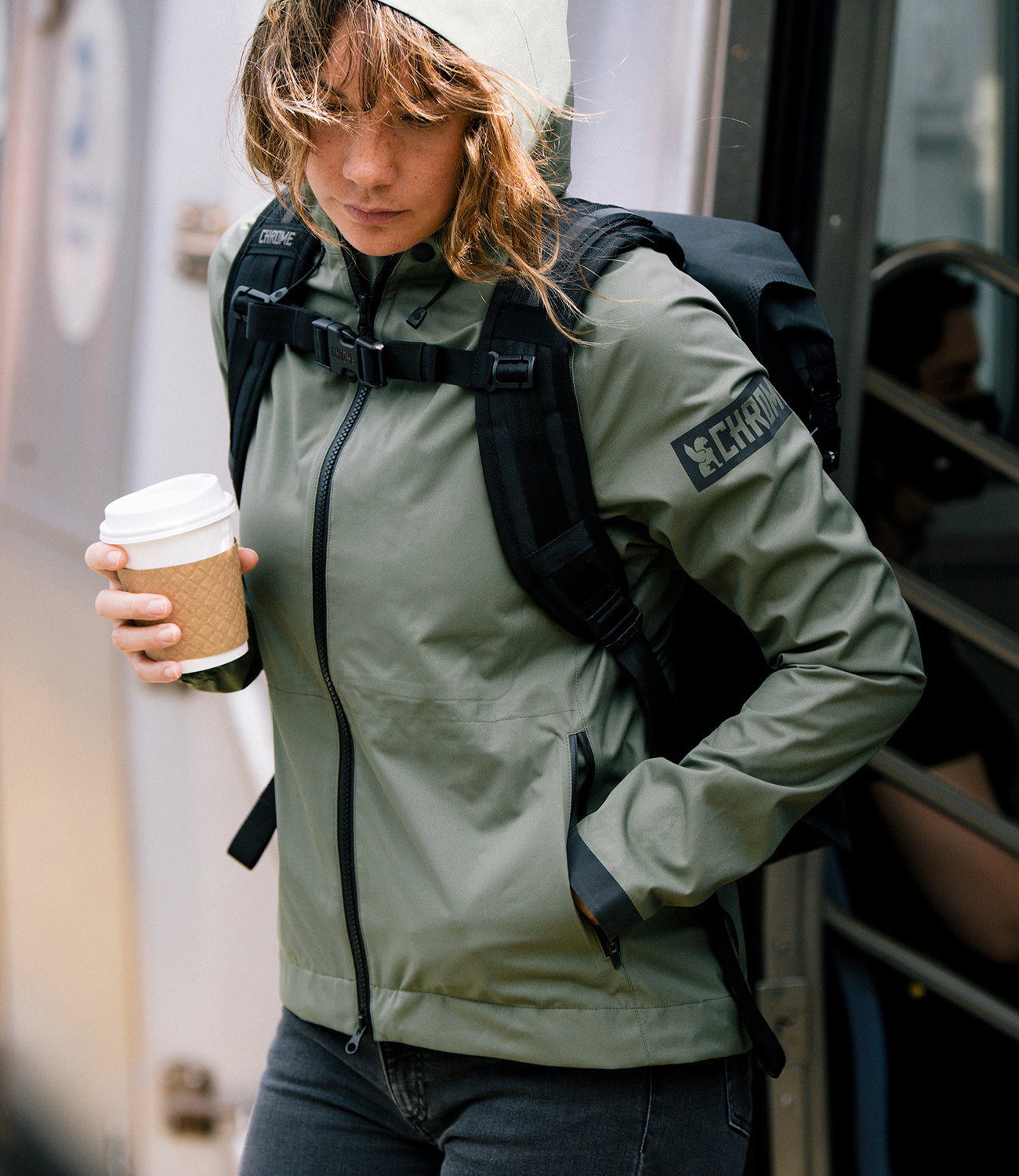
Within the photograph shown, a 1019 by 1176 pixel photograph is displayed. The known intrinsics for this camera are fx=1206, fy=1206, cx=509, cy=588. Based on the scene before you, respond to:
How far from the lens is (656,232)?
116cm

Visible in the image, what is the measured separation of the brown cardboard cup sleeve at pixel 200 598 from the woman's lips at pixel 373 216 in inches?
13.1

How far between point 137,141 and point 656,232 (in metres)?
1.18

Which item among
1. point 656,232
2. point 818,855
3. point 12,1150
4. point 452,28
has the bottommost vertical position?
point 12,1150

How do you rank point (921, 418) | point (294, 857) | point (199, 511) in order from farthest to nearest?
point (921, 418) < point (294, 857) < point (199, 511)

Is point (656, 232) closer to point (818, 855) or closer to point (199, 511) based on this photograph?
point (199, 511)

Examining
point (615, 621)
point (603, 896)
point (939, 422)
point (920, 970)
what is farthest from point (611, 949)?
point (939, 422)

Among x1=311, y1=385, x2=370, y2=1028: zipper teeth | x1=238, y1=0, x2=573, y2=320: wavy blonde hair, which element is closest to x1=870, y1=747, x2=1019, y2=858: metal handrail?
x1=311, y1=385, x2=370, y2=1028: zipper teeth

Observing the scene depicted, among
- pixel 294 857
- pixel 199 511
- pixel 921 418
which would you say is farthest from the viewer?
pixel 921 418

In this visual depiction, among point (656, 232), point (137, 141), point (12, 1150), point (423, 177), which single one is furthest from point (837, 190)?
point (12, 1150)

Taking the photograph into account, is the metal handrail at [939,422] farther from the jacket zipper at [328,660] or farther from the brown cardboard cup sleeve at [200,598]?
the brown cardboard cup sleeve at [200,598]

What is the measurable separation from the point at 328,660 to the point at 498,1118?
47 centimetres

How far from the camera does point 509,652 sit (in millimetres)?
1152

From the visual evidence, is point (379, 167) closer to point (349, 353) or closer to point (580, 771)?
point (349, 353)

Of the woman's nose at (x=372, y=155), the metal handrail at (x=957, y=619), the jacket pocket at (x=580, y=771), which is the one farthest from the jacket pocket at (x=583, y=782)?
the metal handrail at (x=957, y=619)
